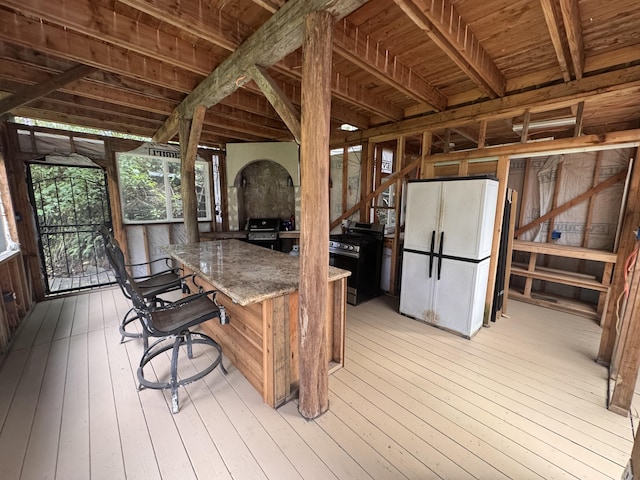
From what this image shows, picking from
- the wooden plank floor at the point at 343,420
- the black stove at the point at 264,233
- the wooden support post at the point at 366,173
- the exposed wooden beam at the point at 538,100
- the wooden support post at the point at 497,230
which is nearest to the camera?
the wooden plank floor at the point at 343,420

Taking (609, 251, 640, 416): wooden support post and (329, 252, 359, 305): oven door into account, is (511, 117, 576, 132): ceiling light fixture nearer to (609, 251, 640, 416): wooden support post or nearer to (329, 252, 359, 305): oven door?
(609, 251, 640, 416): wooden support post

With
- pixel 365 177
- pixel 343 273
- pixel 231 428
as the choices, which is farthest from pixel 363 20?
pixel 231 428

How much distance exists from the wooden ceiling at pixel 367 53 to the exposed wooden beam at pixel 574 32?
0.5 inches

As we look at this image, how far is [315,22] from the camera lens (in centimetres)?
154

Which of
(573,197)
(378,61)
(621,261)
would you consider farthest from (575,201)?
(378,61)

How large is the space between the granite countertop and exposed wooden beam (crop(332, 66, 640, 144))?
104 inches

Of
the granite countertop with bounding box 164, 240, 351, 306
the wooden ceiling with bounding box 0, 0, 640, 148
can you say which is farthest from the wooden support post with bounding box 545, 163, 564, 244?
the granite countertop with bounding box 164, 240, 351, 306

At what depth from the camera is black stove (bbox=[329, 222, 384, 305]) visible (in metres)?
3.78

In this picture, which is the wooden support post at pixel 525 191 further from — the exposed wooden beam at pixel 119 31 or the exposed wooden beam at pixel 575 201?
the exposed wooden beam at pixel 119 31

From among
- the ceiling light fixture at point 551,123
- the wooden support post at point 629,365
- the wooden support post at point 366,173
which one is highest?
the ceiling light fixture at point 551,123

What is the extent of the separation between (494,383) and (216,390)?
233cm

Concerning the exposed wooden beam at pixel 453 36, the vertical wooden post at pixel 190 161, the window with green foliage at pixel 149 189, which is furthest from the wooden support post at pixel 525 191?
the window with green foliage at pixel 149 189

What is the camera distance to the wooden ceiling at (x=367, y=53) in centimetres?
186

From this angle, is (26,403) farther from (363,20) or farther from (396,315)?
(363,20)
